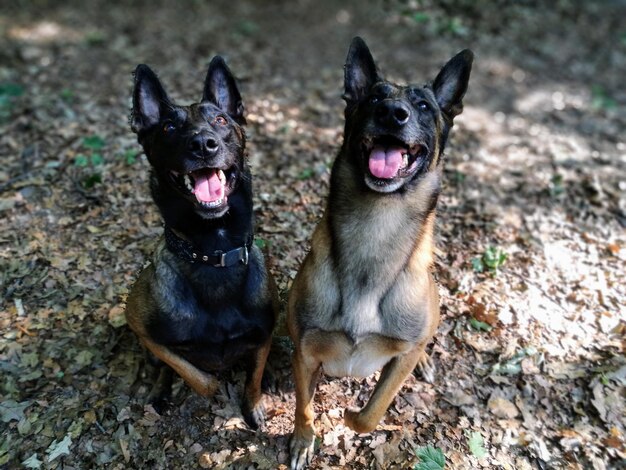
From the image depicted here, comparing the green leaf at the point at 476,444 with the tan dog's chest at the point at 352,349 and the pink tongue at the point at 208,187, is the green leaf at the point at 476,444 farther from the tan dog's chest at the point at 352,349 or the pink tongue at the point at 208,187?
the pink tongue at the point at 208,187

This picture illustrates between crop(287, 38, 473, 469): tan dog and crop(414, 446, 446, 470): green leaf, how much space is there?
0.53m

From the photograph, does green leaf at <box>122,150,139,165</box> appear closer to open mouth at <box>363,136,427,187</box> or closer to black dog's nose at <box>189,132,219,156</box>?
black dog's nose at <box>189,132,219,156</box>

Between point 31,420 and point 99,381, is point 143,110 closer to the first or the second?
point 99,381

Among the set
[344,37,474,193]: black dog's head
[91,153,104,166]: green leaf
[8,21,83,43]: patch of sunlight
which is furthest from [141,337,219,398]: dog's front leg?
[8,21,83,43]: patch of sunlight

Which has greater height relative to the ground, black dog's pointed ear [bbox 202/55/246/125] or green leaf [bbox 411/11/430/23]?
green leaf [bbox 411/11/430/23]

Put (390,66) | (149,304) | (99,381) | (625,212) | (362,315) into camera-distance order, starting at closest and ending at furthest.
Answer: (362,315) → (149,304) → (99,381) → (625,212) → (390,66)

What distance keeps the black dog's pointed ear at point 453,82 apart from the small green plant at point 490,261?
2.11 m

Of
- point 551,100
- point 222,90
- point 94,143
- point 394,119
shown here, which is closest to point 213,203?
point 222,90

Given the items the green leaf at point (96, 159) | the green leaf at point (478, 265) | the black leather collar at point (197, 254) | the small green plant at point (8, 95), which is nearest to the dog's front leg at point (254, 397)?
the black leather collar at point (197, 254)

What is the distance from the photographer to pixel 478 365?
430cm

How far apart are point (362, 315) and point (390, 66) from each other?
7307mm

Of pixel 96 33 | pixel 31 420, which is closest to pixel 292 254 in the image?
pixel 31 420

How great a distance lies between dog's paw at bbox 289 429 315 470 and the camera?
3634mm

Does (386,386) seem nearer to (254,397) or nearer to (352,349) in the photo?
(352,349)
